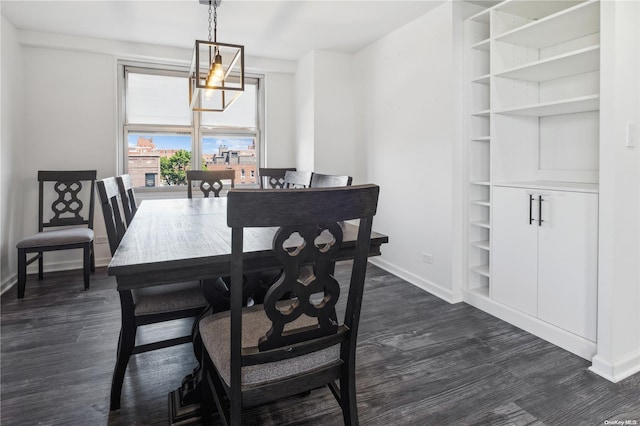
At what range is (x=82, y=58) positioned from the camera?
12.6ft

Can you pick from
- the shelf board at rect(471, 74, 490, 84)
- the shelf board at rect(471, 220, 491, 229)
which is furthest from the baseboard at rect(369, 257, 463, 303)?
the shelf board at rect(471, 74, 490, 84)

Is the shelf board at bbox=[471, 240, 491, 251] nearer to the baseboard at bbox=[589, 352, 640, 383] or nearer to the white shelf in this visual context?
the white shelf

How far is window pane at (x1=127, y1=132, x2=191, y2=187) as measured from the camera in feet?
14.1

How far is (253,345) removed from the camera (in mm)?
1198

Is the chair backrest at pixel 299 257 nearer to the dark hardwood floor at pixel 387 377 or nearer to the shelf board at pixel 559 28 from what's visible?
the dark hardwood floor at pixel 387 377

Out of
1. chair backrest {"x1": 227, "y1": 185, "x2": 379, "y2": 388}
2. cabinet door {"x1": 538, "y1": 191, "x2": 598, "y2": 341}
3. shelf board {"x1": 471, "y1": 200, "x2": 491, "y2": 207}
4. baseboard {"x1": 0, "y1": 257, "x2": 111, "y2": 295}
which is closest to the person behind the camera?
chair backrest {"x1": 227, "y1": 185, "x2": 379, "y2": 388}

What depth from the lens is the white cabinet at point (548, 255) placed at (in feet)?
6.90

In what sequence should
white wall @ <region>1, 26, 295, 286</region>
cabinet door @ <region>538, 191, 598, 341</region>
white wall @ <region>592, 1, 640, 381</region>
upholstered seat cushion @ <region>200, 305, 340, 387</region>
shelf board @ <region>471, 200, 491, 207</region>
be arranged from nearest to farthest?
upholstered seat cushion @ <region>200, 305, 340, 387</region>, white wall @ <region>592, 1, 640, 381</region>, cabinet door @ <region>538, 191, 598, 341</region>, shelf board @ <region>471, 200, 491, 207</region>, white wall @ <region>1, 26, 295, 286</region>

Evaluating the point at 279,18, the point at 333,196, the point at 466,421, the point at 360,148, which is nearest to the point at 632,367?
the point at 466,421

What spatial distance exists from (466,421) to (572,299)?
3.67 feet

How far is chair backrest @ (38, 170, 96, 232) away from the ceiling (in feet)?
4.54

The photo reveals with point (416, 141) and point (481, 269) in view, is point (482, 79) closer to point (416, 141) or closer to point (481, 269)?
point (416, 141)

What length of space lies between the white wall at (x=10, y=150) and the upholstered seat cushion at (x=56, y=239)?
0.41 m

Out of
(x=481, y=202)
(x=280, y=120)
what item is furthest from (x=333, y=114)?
(x=481, y=202)
